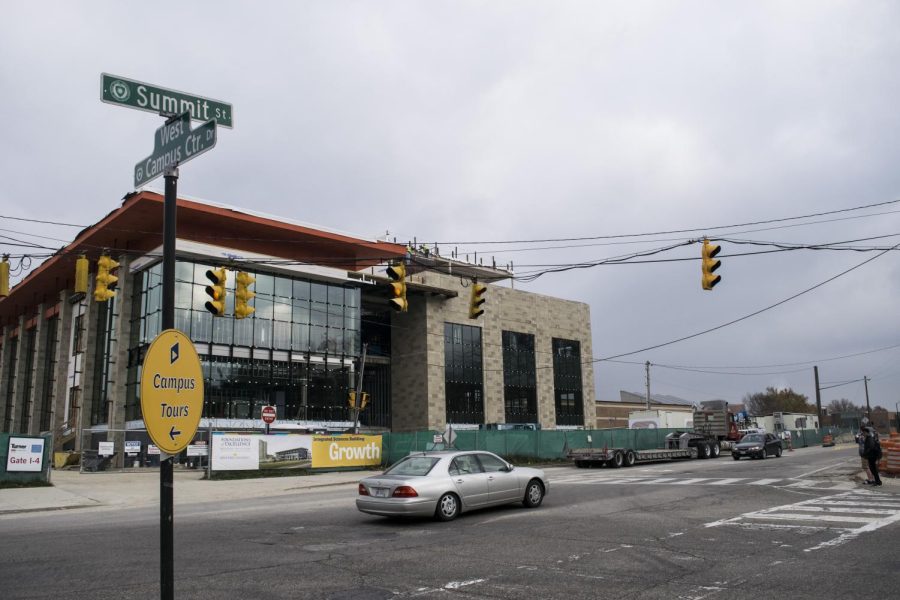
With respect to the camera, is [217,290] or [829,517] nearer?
[829,517]

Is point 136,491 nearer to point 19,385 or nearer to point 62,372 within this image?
point 62,372

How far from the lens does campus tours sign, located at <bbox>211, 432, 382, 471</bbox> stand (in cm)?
2859

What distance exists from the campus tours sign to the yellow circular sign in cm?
2577

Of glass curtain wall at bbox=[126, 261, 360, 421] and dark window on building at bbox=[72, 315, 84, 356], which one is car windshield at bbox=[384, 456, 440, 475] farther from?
dark window on building at bbox=[72, 315, 84, 356]

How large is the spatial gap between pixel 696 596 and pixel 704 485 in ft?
46.9

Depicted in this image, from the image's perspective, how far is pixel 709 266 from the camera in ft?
56.2

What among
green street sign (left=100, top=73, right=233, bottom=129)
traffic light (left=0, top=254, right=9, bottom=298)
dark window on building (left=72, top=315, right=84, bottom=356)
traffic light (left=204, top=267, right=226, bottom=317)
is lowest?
green street sign (left=100, top=73, right=233, bottom=129)

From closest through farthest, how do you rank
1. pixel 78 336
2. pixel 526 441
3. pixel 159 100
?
1. pixel 159 100
2. pixel 526 441
3. pixel 78 336

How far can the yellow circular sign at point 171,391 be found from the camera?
415 cm

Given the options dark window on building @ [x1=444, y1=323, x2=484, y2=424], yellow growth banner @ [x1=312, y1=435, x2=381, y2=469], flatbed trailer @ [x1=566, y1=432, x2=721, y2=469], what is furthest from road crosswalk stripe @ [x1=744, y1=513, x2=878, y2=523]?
dark window on building @ [x1=444, y1=323, x2=484, y2=424]

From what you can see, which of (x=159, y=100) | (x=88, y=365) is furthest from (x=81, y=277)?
(x=88, y=365)

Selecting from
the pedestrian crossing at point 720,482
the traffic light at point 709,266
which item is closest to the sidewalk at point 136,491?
the pedestrian crossing at point 720,482

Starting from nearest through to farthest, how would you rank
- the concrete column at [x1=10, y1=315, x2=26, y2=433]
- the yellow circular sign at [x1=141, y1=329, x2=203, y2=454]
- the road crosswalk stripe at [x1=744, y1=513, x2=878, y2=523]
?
the yellow circular sign at [x1=141, y1=329, x2=203, y2=454] → the road crosswalk stripe at [x1=744, y1=513, x2=878, y2=523] → the concrete column at [x1=10, y1=315, x2=26, y2=433]

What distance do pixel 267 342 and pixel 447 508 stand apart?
34183mm
